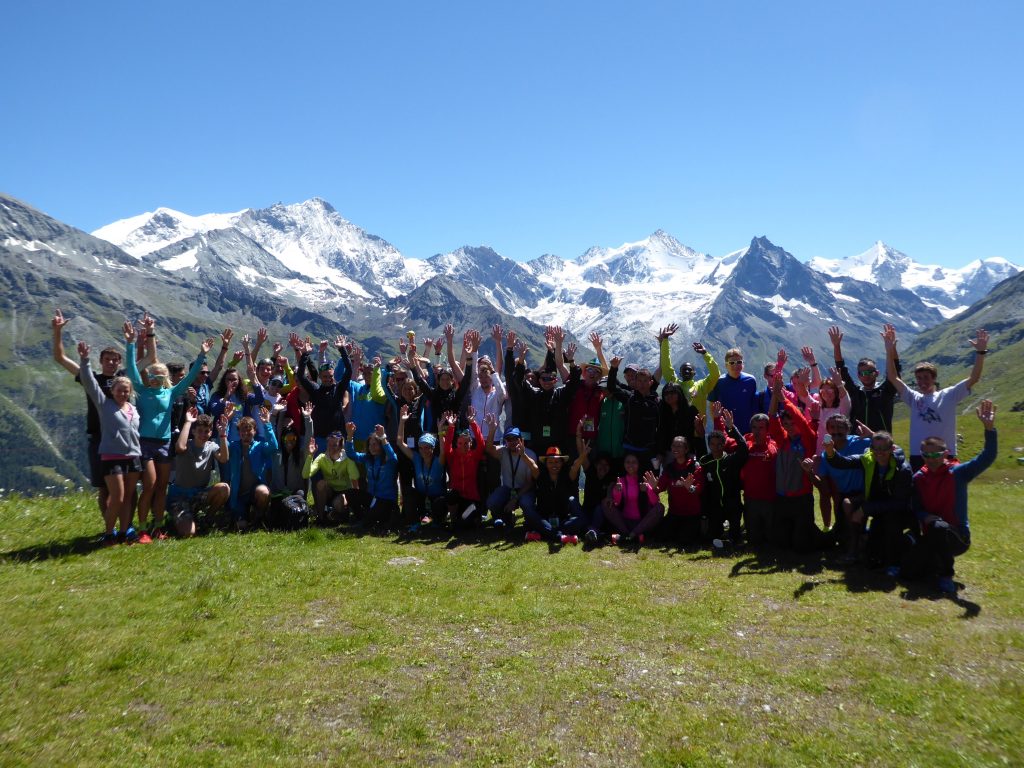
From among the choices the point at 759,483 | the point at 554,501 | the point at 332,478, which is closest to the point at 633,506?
the point at 554,501

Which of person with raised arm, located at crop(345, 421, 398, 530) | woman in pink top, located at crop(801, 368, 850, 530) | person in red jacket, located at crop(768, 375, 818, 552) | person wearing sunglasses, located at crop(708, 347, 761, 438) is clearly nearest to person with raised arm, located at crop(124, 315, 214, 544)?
person with raised arm, located at crop(345, 421, 398, 530)

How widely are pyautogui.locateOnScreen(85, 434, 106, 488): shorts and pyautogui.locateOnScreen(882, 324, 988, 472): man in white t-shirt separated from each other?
18601 millimetres

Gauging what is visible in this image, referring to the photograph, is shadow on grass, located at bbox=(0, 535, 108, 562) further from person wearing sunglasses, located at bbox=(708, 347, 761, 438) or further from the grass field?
person wearing sunglasses, located at bbox=(708, 347, 761, 438)

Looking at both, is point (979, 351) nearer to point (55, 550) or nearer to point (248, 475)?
point (248, 475)

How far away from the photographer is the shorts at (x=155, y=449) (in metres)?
15.4

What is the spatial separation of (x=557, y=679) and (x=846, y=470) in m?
9.33

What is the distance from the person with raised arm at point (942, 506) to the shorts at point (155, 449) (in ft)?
56.3

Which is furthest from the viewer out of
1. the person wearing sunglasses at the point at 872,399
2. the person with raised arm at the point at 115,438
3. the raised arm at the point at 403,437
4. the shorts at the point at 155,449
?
the raised arm at the point at 403,437

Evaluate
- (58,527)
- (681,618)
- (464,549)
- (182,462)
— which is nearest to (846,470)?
(681,618)

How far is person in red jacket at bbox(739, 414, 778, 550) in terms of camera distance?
614 inches

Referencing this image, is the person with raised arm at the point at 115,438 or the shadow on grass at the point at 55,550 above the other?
the person with raised arm at the point at 115,438

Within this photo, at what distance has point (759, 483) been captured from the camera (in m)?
15.7

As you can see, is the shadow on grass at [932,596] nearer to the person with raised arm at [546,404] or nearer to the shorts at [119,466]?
the person with raised arm at [546,404]

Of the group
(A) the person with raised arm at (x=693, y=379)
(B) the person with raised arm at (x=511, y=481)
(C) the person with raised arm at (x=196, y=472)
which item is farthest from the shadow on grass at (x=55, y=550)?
(A) the person with raised arm at (x=693, y=379)
